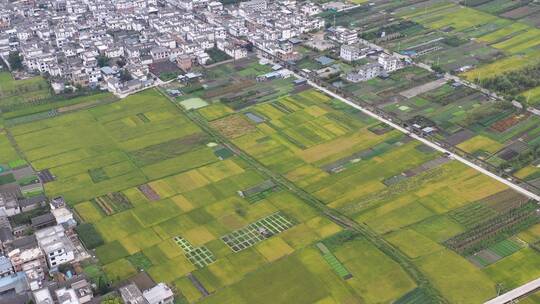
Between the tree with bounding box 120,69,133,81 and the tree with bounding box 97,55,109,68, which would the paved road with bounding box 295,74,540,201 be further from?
the tree with bounding box 97,55,109,68

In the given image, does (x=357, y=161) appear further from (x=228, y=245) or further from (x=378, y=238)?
(x=228, y=245)

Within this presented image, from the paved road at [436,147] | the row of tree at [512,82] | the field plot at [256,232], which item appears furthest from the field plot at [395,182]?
the row of tree at [512,82]

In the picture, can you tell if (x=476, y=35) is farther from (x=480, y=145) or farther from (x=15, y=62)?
(x=15, y=62)

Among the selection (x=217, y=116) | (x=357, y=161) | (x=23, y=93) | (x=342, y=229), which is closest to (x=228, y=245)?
(x=342, y=229)

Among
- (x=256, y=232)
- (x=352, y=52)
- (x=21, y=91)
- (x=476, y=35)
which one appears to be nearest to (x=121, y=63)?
(x=21, y=91)

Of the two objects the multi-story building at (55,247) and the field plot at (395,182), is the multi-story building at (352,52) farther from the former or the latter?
the multi-story building at (55,247)

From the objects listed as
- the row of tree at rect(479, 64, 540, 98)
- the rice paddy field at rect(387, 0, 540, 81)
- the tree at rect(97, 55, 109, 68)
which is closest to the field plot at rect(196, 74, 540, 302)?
the row of tree at rect(479, 64, 540, 98)
